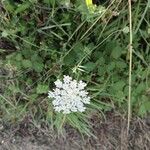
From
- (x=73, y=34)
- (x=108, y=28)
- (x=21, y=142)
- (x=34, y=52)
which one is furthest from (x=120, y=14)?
(x=21, y=142)

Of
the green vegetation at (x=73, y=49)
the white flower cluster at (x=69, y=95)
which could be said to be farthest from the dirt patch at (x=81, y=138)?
the white flower cluster at (x=69, y=95)

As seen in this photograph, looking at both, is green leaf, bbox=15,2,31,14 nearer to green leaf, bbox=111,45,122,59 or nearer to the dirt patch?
green leaf, bbox=111,45,122,59

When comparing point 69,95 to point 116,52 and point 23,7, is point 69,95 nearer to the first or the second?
→ point 116,52

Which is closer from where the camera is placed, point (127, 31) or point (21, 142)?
point (127, 31)

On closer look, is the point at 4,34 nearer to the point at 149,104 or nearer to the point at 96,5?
the point at 96,5

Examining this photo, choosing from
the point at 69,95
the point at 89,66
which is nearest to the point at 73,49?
the point at 89,66

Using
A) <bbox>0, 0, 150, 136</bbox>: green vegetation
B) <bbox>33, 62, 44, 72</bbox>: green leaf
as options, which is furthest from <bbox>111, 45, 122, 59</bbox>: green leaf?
<bbox>33, 62, 44, 72</bbox>: green leaf

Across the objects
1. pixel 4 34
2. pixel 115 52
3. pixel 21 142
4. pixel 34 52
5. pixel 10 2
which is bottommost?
pixel 21 142
